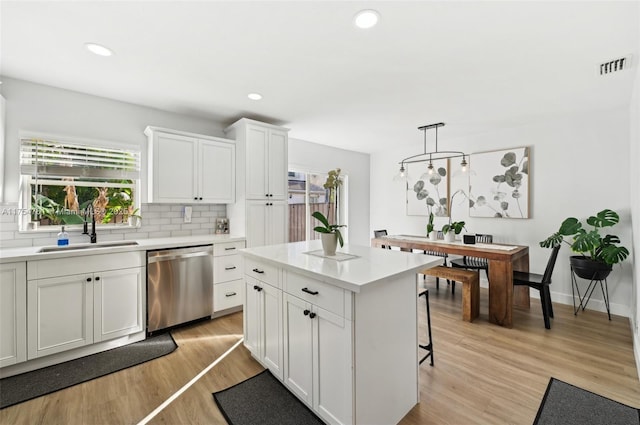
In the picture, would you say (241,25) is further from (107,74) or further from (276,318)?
(276,318)

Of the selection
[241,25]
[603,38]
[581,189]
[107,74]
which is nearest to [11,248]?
[107,74]

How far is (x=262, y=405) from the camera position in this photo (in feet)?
6.18

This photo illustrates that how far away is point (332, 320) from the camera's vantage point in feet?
5.19

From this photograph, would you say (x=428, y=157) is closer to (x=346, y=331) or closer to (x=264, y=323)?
(x=264, y=323)

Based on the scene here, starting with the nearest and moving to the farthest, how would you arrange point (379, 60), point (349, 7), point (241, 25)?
point (349, 7) → point (241, 25) → point (379, 60)

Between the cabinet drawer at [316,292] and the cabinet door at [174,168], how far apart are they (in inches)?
81.0

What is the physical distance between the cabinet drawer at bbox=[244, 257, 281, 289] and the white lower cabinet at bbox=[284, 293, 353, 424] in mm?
192

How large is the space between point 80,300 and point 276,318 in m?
1.83

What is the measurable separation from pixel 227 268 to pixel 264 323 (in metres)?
1.33

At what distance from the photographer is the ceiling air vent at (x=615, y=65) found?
2.25 m

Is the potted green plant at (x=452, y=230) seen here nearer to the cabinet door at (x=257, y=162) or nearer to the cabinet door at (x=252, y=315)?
the cabinet door at (x=257, y=162)

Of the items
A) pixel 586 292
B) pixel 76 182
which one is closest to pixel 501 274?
pixel 586 292

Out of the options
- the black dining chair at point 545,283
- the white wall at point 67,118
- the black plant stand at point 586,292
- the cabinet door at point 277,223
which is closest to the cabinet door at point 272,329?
the cabinet door at point 277,223

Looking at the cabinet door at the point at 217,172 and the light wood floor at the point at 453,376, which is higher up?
the cabinet door at the point at 217,172
